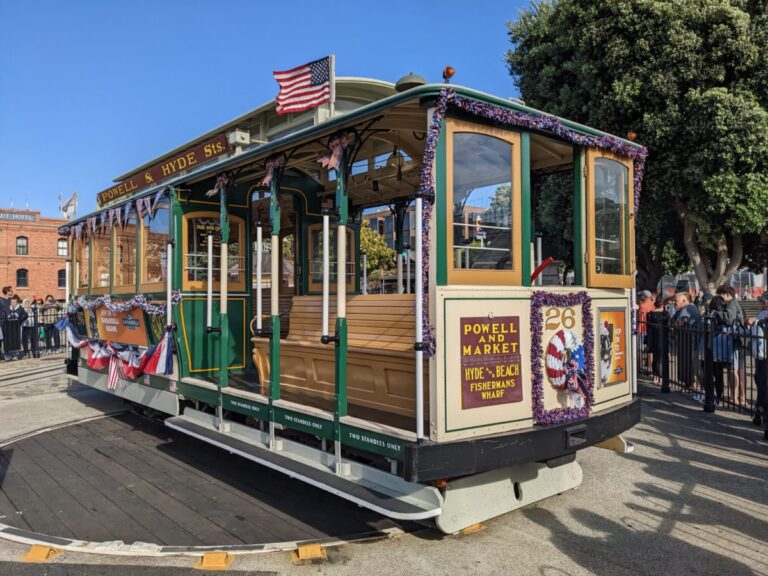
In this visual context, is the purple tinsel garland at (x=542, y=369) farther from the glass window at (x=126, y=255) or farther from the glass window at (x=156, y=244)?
the glass window at (x=126, y=255)

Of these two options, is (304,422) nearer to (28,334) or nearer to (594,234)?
(594,234)

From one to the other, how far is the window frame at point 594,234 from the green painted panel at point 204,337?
4.09m

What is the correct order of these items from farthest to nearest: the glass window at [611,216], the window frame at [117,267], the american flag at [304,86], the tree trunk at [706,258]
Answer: the tree trunk at [706,258] → the window frame at [117,267] → the american flag at [304,86] → the glass window at [611,216]

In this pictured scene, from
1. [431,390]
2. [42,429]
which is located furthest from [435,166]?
[42,429]

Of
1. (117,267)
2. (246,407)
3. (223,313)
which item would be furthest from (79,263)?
(246,407)

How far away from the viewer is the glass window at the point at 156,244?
6891 millimetres

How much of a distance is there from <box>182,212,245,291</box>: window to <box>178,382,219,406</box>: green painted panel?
3.81 feet

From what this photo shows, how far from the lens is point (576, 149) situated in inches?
187

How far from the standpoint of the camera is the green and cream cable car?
12.2 ft

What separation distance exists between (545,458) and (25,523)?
4100 mm

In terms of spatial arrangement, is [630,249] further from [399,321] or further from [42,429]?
[42,429]

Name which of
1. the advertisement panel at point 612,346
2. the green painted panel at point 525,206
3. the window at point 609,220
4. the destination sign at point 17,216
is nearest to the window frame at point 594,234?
the window at point 609,220

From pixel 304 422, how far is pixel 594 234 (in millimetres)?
2827

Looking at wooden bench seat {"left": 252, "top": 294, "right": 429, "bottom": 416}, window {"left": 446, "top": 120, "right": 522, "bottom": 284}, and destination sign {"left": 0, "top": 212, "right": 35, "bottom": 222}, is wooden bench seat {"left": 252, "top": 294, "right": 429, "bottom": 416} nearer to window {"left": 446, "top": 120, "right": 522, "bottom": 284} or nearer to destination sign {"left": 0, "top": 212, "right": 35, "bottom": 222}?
window {"left": 446, "top": 120, "right": 522, "bottom": 284}
